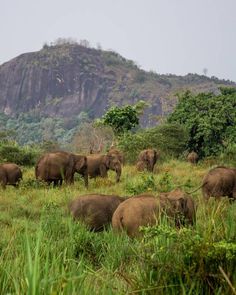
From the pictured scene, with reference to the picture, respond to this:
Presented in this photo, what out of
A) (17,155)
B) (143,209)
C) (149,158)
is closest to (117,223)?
(143,209)

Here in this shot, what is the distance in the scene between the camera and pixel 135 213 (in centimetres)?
717

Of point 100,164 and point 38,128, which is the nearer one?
point 100,164

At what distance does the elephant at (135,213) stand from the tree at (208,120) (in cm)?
1935

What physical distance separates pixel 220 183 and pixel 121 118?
17536 mm

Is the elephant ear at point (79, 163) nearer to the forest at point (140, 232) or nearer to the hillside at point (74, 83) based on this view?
the forest at point (140, 232)

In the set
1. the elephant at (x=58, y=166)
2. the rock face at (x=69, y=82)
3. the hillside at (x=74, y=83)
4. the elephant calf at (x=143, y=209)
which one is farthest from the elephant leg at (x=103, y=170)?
the rock face at (x=69, y=82)

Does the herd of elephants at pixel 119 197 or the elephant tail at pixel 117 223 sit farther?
the elephant tail at pixel 117 223

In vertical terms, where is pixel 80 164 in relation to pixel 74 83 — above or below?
below

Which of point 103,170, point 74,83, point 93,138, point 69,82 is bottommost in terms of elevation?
point 93,138

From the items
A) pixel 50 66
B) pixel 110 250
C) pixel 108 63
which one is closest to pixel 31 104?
pixel 50 66

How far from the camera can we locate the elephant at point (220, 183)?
12008mm

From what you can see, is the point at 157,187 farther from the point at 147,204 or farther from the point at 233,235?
the point at 233,235

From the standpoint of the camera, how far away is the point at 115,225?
737 cm

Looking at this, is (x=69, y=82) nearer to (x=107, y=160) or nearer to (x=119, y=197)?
(x=107, y=160)
